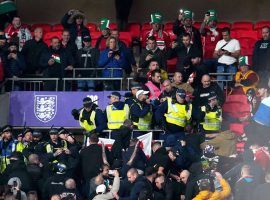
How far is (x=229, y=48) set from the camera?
93.8 ft

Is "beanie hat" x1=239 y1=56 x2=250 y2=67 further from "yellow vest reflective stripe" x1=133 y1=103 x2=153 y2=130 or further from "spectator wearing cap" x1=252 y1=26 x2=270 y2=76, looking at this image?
"yellow vest reflective stripe" x1=133 y1=103 x2=153 y2=130

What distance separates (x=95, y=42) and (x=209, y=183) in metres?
7.81

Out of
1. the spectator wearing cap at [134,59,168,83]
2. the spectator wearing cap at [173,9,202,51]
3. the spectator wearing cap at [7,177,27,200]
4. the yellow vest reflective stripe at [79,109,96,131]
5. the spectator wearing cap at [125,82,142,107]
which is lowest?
the spectator wearing cap at [7,177,27,200]

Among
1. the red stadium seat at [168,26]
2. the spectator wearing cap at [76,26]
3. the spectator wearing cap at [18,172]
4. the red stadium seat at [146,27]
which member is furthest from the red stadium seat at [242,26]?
the spectator wearing cap at [18,172]

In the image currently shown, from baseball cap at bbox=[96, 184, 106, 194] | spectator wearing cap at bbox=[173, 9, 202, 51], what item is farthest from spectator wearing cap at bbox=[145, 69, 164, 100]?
baseball cap at bbox=[96, 184, 106, 194]

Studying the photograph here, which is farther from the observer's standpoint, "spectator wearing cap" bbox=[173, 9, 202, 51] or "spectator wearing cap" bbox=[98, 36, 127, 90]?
"spectator wearing cap" bbox=[173, 9, 202, 51]

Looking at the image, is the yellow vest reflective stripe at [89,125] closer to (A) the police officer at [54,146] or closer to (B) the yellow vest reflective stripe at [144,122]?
(A) the police officer at [54,146]

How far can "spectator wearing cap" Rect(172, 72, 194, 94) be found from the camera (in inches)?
1056

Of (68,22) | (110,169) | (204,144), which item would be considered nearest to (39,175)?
(110,169)

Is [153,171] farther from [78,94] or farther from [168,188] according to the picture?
[78,94]

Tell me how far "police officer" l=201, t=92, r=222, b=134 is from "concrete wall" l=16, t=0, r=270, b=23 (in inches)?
260

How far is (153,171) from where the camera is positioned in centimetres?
2431

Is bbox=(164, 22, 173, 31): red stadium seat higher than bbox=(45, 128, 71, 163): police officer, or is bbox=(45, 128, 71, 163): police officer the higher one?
bbox=(164, 22, 173, 31): red stadium seat

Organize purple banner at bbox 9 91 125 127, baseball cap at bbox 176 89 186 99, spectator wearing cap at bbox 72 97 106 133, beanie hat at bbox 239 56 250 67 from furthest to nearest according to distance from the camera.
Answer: purple banner at bbox 9 91 125 127
beanie hat at bbox 239 56 250 67
spectator wearing cap at bbox 72 97 106 133
baseball cap at bbox 176 89 186 99
